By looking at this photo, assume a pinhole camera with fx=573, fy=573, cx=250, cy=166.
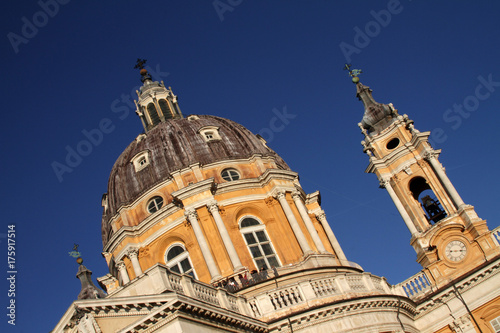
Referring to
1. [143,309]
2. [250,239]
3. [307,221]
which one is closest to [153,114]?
[250,239]

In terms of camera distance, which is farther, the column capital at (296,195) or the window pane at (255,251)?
the column capital at (296,195)

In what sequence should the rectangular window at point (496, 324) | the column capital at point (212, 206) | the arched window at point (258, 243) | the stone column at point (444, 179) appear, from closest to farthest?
the rectangular window at point (496, 324) → the arched window at point (258, 243) → the column capital at point (212, 206) → the stone column at point (444, 179)

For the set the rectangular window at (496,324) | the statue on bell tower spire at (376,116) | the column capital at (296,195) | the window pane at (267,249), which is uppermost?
the statue on bell tower spire at (376,116)

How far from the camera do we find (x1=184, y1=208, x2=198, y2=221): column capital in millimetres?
26328

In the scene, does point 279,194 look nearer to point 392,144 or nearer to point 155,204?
point 155,204

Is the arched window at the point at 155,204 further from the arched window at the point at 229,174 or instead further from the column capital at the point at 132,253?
the arched window at the point at 229,174

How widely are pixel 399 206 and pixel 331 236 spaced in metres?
3.88

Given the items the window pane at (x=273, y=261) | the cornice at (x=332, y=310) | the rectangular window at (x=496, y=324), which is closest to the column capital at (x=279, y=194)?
the window pane at (x=273, y=261)

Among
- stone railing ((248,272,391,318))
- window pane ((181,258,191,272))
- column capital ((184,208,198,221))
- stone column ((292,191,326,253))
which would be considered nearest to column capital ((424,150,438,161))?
stone column ((292,191,326,253))

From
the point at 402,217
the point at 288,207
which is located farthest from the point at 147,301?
the point at 402,217

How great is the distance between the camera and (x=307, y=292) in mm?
19359

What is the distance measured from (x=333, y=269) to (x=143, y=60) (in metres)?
24.2

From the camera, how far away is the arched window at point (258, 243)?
2599 centimetres

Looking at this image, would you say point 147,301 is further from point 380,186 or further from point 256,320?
point 380,186
